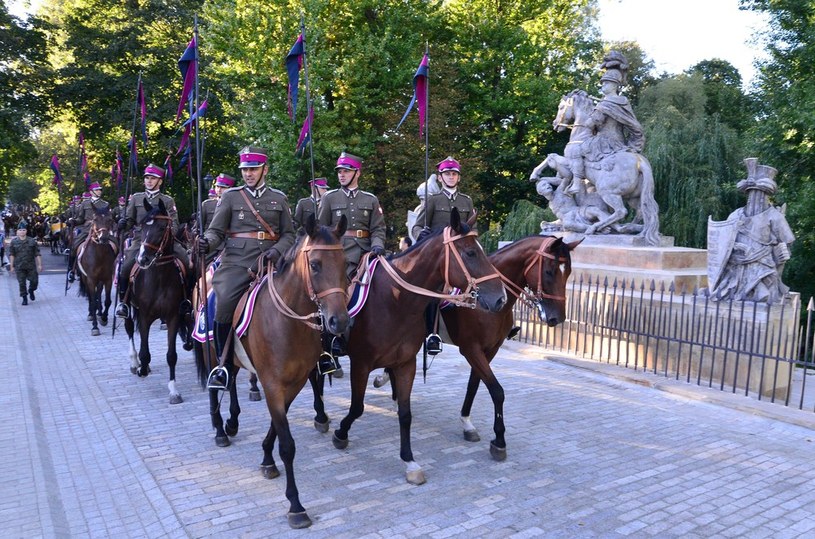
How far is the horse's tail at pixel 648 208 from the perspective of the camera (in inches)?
465

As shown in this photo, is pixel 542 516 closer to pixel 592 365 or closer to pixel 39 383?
pixel 592 365

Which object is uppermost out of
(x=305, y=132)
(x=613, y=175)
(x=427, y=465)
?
(x=305, y=132)

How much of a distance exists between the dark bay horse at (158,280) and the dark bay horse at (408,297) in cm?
359

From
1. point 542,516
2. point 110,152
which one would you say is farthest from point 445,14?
point 542,516

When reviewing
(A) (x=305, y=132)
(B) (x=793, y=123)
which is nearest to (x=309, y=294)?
(A) (x=305, y=132)

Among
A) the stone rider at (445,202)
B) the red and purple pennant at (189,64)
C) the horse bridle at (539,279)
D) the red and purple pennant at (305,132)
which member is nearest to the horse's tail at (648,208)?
the stone rider at (445,202)

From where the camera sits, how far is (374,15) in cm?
2641

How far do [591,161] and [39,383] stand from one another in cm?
1044

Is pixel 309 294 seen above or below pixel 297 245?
below

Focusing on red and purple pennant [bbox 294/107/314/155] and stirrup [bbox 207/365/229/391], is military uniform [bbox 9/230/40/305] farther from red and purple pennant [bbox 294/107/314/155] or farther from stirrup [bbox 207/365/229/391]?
stirrup [bbox 207/365/229/391]

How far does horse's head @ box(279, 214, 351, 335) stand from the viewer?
4.36 meters

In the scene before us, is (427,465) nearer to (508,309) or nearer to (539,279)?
(508,309)

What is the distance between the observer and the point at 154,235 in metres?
8.20

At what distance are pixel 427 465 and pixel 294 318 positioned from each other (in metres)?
2.14
